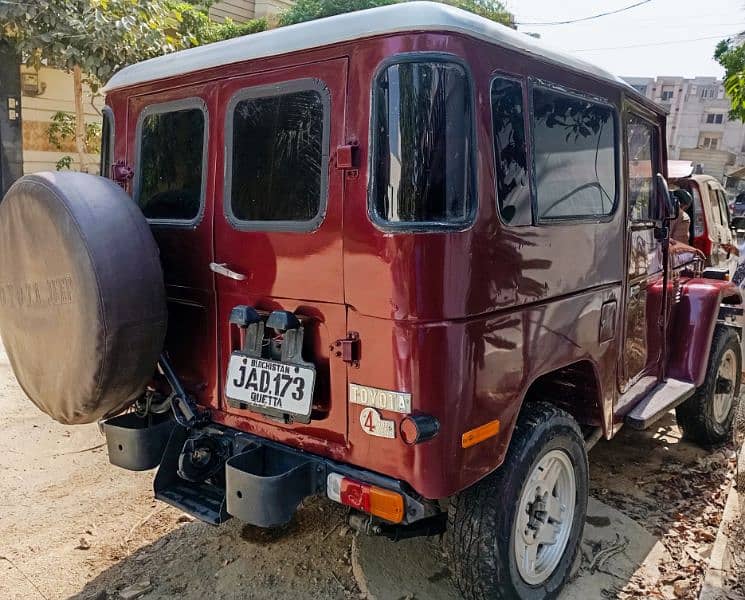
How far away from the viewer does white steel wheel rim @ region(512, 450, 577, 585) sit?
2674mm

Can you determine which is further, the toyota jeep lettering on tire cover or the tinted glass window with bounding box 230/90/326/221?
the tinted glass window with bounding box 230/90/326/221

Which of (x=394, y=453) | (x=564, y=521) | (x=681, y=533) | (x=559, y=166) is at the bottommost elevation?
(x=681, y=533)

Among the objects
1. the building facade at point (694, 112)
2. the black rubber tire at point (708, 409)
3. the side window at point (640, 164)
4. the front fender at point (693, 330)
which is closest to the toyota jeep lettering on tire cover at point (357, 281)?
the side window at point (640, 164)

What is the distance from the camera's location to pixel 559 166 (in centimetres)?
276

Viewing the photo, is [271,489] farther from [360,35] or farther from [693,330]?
[693,330]

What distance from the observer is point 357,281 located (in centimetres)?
226

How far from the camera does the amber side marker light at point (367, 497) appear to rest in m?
2.23

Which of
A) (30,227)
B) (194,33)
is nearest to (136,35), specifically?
(194,33)

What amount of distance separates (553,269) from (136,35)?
25.1 ft

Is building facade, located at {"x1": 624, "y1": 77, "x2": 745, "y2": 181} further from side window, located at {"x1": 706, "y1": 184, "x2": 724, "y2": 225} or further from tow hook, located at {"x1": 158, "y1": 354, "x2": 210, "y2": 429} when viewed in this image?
tow hook, located at {"x1": 158, "y1": 354, "x2": 210, "y2": 429}

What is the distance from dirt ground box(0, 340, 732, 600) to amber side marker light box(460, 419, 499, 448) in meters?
1.11

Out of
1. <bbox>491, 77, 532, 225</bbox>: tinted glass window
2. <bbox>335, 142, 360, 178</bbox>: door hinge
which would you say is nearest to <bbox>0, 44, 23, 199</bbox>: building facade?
<bbox>335, 142, 360, 178</bbox>: door hinge

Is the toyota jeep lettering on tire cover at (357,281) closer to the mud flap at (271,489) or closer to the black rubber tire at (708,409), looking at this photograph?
the mud flap at (271,489)

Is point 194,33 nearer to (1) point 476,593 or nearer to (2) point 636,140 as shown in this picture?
(2) point 636,140
